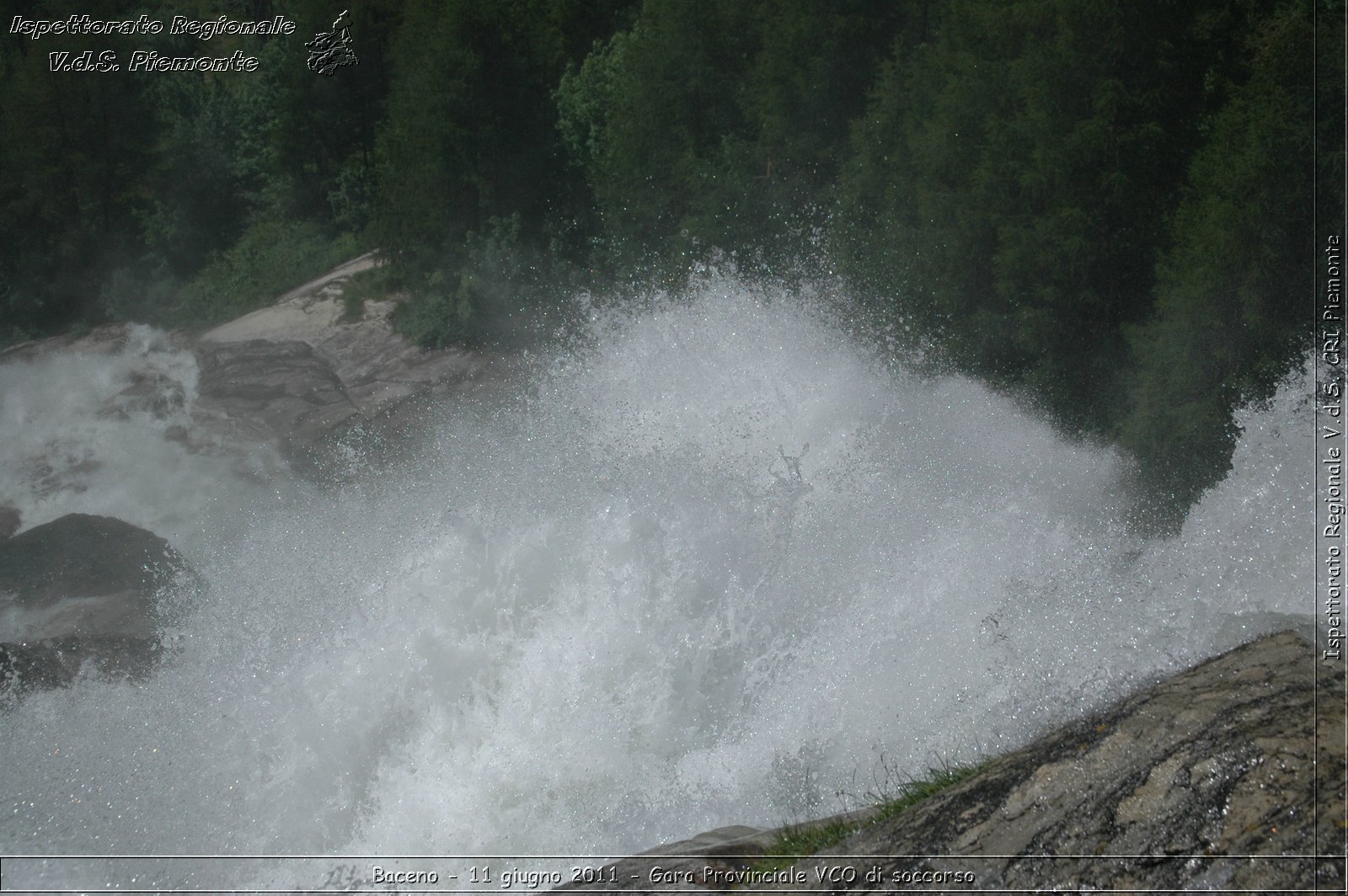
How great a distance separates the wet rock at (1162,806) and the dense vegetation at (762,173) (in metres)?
6.73

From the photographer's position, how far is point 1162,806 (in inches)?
111

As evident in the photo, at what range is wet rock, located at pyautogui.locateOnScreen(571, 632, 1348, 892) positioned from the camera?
262cm

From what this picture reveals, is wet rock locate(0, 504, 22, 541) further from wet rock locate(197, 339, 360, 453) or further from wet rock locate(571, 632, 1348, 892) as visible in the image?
wet rock locate(571, 632, 1348, 892)

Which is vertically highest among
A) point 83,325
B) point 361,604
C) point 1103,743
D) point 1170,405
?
point 83,325

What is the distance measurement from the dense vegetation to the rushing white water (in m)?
2.06

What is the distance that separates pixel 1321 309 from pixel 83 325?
57.4 ft

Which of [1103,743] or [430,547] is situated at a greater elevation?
[430,547]

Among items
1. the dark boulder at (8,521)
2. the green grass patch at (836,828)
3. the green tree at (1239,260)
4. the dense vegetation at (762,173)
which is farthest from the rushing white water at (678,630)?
the dark boulder at (8,521)

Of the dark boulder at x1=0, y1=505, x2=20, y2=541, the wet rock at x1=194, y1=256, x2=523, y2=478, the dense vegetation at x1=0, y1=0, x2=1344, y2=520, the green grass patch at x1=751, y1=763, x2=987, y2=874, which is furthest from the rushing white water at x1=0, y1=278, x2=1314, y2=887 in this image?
the dark boulder at x1=0, y1=505, x2=20, y2=541

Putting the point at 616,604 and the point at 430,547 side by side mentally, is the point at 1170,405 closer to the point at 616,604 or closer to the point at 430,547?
the point at 616,604

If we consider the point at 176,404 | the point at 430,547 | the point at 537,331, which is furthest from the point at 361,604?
the point at 176,404

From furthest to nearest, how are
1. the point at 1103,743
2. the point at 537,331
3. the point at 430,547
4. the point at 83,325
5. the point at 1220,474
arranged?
1. the point at 83,325
2. the point at 537,331
3. the point at 1220,474
4. the point at 430,547
5. the point at 1103,743

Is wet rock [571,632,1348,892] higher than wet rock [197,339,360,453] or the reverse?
the reverse

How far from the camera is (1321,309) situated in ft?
27.7
